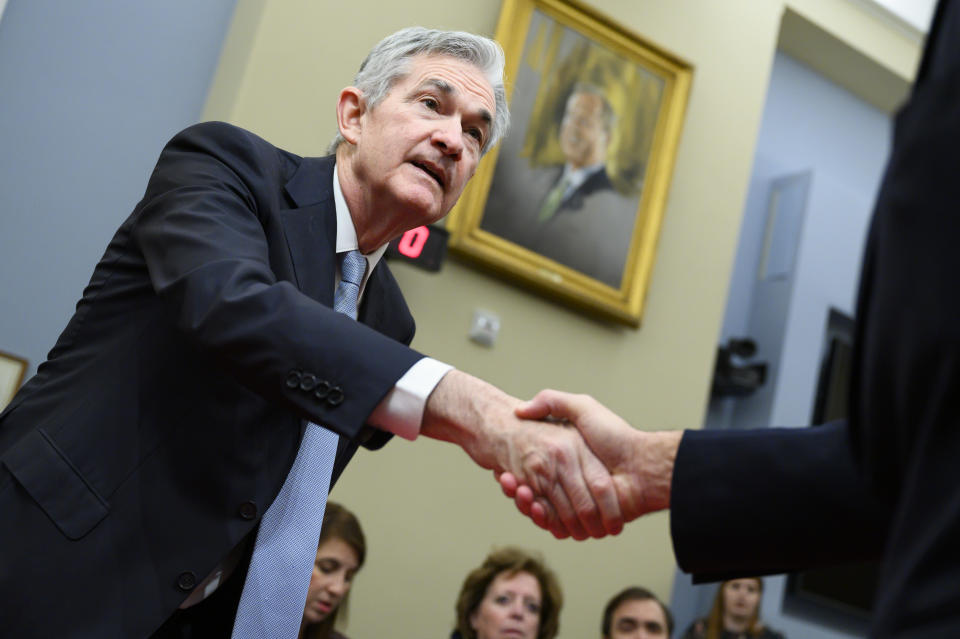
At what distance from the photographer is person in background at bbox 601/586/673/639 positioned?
4.92m

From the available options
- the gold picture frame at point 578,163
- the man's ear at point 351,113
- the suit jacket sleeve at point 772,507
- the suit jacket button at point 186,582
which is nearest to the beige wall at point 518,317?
the gold picture frame at point 578,163

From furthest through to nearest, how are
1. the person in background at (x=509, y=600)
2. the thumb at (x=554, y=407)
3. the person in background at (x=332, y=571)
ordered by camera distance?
1. the person in background at (x=509, y=600)
2. the person in background at (x=332, y=571)
3. the thumb at (x=554, y=407)

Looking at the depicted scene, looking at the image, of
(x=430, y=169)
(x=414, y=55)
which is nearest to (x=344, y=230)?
(x=430, y=169)

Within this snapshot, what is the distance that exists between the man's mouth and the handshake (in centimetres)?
72

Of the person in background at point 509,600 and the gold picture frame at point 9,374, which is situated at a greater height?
the gold picture frame at point 9,374

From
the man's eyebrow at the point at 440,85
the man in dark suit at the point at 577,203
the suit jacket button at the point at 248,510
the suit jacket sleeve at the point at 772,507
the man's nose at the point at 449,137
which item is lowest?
the suit jacket button at the point at 248,510

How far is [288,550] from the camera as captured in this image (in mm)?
1888

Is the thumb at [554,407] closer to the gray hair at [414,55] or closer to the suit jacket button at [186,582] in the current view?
the suit jacket button at [186,582]

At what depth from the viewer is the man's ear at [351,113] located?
241 cm

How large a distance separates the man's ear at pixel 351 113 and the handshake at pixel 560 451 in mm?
875

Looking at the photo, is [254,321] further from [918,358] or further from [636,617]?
[636,617]

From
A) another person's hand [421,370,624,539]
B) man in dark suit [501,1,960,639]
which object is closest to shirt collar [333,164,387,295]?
another person's hand [421,370,624,539]

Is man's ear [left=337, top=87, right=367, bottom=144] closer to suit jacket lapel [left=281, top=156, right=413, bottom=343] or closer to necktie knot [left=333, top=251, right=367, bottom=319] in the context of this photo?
suit jacket lapel [left=281, top=156, right=413, bottom=343]

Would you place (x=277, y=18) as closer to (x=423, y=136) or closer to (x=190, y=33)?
(x=190, y=33)
